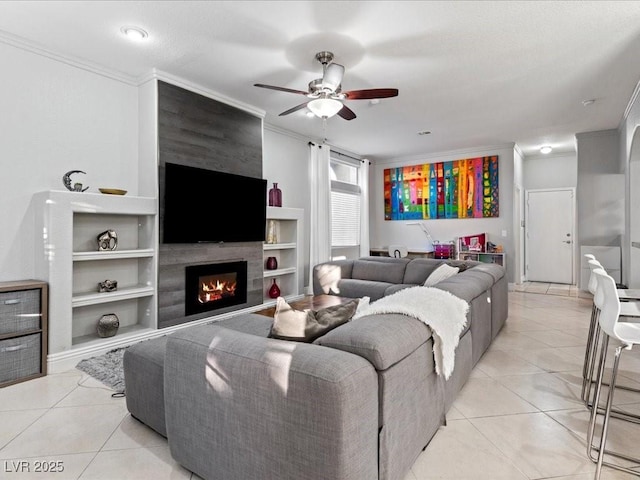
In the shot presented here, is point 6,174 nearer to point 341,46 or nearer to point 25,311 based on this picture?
point 25,311

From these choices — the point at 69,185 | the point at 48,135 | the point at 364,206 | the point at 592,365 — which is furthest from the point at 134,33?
the point at 364,206

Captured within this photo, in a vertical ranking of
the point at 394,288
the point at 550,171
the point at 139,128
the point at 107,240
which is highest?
the point at 550,171

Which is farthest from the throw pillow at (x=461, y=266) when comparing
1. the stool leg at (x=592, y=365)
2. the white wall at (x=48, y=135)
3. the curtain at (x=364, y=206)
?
the white wall at (x=48, y=135)

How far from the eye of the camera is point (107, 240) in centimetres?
347

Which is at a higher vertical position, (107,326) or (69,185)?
(69,185)

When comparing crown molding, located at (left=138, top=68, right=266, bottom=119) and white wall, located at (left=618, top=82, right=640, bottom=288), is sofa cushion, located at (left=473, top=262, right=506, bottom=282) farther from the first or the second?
crown molding, located at (left=138, top=68, right=266, bottom=119)

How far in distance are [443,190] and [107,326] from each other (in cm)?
624

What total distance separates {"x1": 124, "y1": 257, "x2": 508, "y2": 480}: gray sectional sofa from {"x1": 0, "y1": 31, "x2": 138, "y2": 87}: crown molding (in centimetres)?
303

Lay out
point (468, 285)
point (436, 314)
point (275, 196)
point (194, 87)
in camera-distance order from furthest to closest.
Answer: point (275, 196) → point (194, 87) → point (468, 285) → point (436, 314)

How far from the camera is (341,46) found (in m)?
3.16

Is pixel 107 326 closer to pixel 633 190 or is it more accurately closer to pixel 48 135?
pixel 48 135

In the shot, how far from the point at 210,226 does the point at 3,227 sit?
5.91ft

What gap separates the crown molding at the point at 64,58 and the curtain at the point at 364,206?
4.73 metres

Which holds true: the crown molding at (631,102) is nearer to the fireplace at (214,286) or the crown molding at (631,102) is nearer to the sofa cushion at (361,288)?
the sofa cushion at (361,288)
